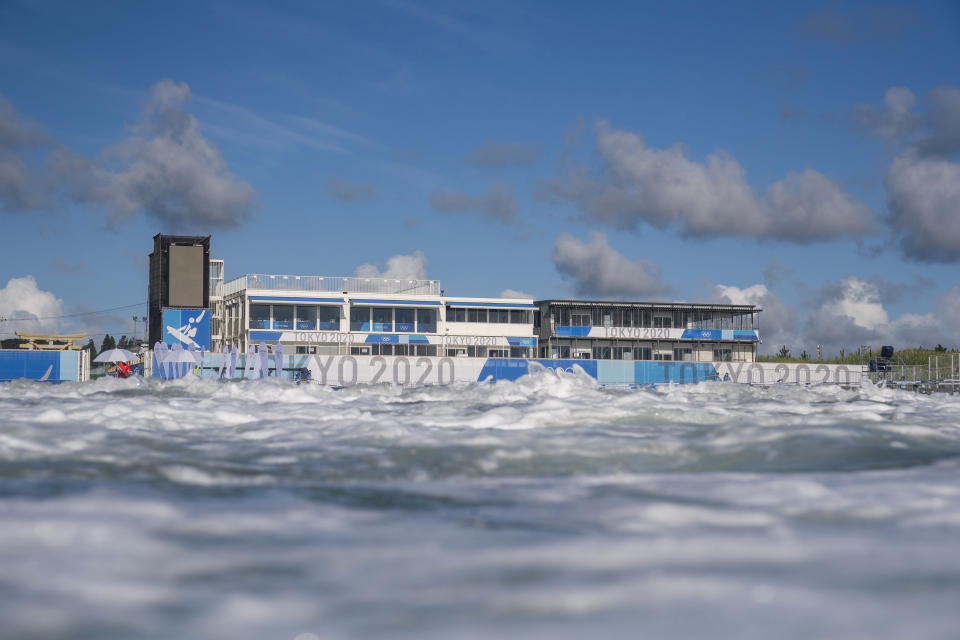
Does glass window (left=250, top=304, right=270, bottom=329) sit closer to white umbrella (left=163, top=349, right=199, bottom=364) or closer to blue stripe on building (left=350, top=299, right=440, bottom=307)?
blue stripe on building (left=350, top=299, right=440, bottom=307)

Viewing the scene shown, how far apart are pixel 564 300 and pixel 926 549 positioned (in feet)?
179

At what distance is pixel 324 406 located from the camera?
9.95 meters

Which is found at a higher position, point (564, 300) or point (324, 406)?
point (564, 300)

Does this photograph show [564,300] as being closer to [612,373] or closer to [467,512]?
[612,373]

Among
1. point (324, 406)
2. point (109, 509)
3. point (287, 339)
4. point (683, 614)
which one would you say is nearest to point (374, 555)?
point (683, 614)

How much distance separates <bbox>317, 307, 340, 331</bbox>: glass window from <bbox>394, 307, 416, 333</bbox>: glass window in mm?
3878

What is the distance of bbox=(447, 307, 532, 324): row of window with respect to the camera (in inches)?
2210

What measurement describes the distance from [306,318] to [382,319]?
497 centimetres

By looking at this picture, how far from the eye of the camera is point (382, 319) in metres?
54.6

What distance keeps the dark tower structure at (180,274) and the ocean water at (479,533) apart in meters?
34.5

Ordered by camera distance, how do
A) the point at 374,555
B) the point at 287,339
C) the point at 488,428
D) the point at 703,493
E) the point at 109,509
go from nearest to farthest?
the point at 374,555 → the point at 109,509 → the point at 703,493 → the point at 488,428 → the point at 287,339

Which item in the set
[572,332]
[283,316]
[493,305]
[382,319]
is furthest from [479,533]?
[572,332]

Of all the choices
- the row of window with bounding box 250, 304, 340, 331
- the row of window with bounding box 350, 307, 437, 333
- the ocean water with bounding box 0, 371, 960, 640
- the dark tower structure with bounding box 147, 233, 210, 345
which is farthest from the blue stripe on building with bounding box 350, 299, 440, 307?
the ocean water with bounding box 0, 371, 960, 640

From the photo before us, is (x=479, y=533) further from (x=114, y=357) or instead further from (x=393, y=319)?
(x=393, y=319)
